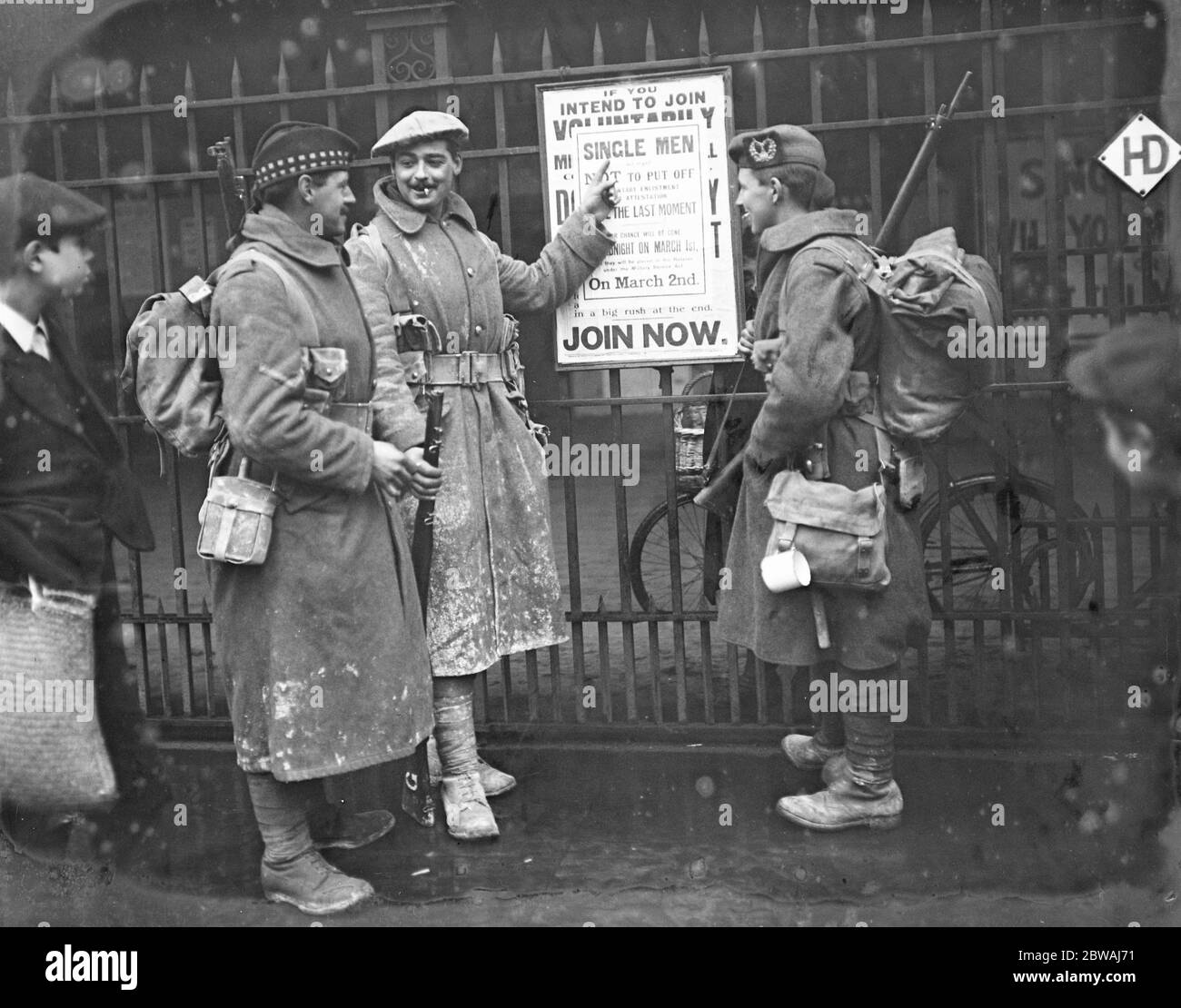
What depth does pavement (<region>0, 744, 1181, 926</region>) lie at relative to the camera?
3.98 m

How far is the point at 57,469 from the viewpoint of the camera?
4184mm

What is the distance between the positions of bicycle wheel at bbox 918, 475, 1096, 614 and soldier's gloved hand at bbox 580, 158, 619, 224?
5.55 ft

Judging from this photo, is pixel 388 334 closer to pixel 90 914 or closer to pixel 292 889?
pixel 292 889

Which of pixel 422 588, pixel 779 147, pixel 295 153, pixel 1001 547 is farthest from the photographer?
pixel 1001 547

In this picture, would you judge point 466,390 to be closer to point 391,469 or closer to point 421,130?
point 391,469

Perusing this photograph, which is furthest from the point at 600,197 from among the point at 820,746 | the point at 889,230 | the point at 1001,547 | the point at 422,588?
the point at 820,746

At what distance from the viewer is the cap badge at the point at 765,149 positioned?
4.14 metres

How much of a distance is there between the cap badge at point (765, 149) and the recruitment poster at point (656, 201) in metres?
0.30

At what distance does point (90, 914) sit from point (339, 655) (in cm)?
130

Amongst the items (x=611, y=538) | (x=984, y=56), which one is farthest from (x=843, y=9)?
(x=611, y=538)

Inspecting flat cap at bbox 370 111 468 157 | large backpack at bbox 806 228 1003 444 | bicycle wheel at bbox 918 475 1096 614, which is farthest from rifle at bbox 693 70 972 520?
flat cap at bbox 370 111 468 157

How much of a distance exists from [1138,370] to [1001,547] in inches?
35.4

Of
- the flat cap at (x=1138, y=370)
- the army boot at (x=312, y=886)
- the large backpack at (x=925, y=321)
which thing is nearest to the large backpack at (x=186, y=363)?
the army boot at (x=312, y=886)
